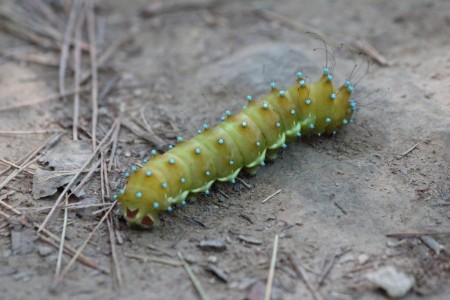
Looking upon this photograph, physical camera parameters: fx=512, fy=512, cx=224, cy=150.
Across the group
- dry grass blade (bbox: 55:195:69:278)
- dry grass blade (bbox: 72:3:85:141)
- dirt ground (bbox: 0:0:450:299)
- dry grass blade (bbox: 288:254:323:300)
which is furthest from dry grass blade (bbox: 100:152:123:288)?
dry grass blade (bbox: 288:254:323:300)

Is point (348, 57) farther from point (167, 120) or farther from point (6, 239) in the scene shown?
point (6, 239)

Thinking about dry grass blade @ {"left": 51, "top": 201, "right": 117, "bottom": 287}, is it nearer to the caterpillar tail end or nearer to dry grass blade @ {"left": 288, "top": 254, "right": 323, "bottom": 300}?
the caterpillar tail end

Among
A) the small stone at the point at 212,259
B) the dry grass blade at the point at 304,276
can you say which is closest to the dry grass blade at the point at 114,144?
the small stone at the point at 212,259

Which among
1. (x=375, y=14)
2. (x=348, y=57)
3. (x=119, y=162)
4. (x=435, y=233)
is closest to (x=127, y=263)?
(x=119, y=162)

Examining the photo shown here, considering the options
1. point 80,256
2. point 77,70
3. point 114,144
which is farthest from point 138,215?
point 77,70

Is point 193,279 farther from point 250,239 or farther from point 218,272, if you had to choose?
point 250,239

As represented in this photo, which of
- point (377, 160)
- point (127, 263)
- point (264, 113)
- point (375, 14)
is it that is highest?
point (375, 14)
